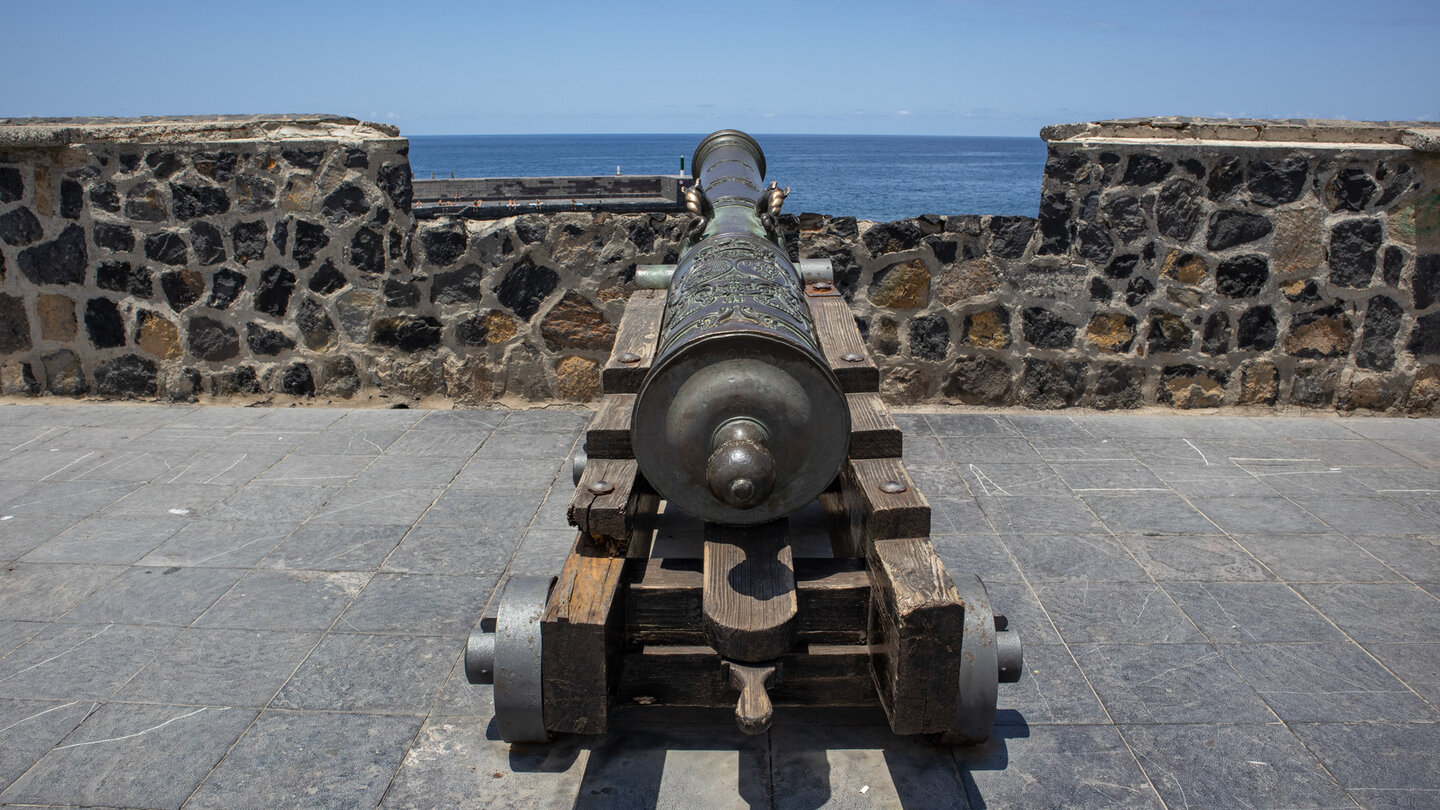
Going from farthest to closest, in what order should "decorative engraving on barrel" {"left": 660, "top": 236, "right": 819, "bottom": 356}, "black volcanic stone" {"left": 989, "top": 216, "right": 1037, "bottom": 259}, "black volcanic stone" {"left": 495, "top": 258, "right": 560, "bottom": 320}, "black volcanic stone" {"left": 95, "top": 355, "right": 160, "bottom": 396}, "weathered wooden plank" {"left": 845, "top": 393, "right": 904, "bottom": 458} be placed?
"black volcanic stone" {"left": 95, "top": 355, "right": 160, "bottom": 396} < "black volcanic stone" {"left": 495, "top": 258, "right": 560, "bottom": 320} < "black volcanic stone" {"left": 989, "top": 216, "right": 1037, "bottom": 259} < "weathered wooden plank" {"left": 845, "top": 393, "right": 904, "bottom": 458} < "decorative engraving on barrel" {"left": 660, "top": 236, "right": 819, "bottom": 356}

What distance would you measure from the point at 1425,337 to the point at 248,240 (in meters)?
6.94

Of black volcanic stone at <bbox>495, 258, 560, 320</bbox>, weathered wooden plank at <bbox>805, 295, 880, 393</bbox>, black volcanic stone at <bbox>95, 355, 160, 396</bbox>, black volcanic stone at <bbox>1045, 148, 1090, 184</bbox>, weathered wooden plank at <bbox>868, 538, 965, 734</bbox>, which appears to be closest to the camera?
weathered wooden plank at <bbox>868, 538, 965, 734</bbox>

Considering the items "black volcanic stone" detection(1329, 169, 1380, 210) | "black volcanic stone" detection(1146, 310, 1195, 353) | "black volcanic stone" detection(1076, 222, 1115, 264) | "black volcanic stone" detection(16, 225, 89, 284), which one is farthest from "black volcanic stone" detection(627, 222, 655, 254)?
"black volcanic stone" detection(1329, 169, 1380, 210)

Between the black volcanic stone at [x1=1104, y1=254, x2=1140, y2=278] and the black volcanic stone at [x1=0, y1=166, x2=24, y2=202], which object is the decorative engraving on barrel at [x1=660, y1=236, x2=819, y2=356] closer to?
the black volcanic stone at [x1=1104, y1=254, x2=1140, y2=278]

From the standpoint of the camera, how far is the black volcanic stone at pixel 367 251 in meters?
5.75

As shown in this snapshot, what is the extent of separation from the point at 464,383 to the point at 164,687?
3.20 metres

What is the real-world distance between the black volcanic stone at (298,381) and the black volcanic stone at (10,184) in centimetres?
181

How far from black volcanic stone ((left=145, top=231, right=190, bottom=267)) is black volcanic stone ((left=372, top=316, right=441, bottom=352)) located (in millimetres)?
1202

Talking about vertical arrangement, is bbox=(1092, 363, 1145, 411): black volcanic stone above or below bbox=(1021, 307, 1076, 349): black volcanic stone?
below

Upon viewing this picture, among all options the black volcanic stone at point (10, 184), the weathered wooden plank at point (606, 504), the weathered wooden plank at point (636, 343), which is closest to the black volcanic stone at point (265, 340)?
the black volcanic stone at point (10, 184)

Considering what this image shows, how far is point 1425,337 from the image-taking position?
5.67 metres

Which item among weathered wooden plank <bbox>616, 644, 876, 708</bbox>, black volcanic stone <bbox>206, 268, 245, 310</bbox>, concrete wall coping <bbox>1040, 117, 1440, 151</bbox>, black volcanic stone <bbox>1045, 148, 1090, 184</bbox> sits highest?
concrete wall coping <bbox>1040, 117, 1440, 151</bbox>

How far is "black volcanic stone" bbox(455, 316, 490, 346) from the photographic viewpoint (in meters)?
5.89

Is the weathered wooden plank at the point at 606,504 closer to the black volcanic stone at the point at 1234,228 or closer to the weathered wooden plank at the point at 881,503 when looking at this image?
the weathered wooden plank at the point at 881,503
